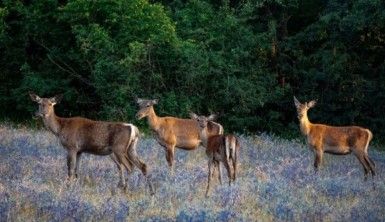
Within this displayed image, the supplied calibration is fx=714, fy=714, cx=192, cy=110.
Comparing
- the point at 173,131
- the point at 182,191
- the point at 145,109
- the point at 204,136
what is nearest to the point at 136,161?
the point at 182,191

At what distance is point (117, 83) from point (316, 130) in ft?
37.3

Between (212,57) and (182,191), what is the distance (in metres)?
15.4

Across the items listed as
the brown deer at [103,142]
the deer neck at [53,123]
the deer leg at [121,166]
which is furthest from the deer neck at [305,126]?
the deer neck at [53,123]

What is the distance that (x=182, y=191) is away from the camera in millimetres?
10703

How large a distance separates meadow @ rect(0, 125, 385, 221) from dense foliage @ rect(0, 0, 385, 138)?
9.17 m

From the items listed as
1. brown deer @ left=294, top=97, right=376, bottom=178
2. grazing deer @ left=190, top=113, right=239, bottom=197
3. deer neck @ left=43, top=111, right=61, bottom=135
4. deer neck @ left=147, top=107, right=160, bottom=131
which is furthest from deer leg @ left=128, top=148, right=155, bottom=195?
brown deer @ left=294, top=97, right=376, bottom=178

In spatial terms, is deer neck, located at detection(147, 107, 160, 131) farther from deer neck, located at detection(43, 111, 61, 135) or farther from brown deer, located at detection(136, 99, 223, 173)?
deer neck, located at detection(43, 111, 61, 135)

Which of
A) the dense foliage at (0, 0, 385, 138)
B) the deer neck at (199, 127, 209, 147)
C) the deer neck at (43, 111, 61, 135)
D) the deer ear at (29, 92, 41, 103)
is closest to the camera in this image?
the deer neck at (43, 111, 61, 135)

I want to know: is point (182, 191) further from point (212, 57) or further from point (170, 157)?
point (212, 57)

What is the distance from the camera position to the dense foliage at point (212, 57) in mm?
25000

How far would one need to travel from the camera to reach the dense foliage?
82.0 ft

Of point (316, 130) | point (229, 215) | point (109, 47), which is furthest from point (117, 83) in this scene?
point (229, 215)

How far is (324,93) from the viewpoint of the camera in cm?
2622

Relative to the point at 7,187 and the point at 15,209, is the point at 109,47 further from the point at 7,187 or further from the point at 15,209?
the point at 15,209
